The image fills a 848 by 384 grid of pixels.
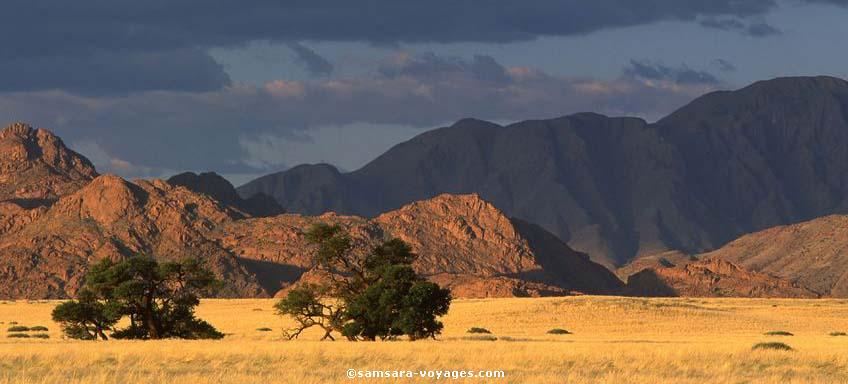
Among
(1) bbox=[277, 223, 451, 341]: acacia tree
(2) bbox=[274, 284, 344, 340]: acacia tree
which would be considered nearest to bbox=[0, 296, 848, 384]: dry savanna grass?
(1) bbox=[277, 223, 451, 341]: acacia tree

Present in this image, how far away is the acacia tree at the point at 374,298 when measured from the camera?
6244 centimetres

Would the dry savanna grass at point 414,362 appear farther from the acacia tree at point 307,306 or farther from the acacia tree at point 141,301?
the acacia tree at point 307,306

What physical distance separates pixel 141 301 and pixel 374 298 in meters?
11.2

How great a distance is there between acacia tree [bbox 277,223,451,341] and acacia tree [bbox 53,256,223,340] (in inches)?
178

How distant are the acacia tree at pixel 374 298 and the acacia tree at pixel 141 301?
14.8 feet

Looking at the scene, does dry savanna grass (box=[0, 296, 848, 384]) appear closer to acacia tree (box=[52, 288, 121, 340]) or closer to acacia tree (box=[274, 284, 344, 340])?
acacia tree (box=[52, 288, 121, 340])

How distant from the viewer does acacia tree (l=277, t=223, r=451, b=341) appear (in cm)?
6244

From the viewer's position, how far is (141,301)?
63531 mm

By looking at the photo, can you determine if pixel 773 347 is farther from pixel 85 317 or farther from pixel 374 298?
pixel 85 317

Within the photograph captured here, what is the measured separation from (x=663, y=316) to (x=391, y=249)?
44337mm

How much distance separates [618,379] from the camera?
37.5m

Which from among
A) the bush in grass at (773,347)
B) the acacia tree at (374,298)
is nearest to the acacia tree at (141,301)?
the acacia tree at (374,298)

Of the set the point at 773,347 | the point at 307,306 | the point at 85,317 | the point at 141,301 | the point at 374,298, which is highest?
the point at 141,301

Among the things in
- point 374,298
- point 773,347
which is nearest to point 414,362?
point 374,298
